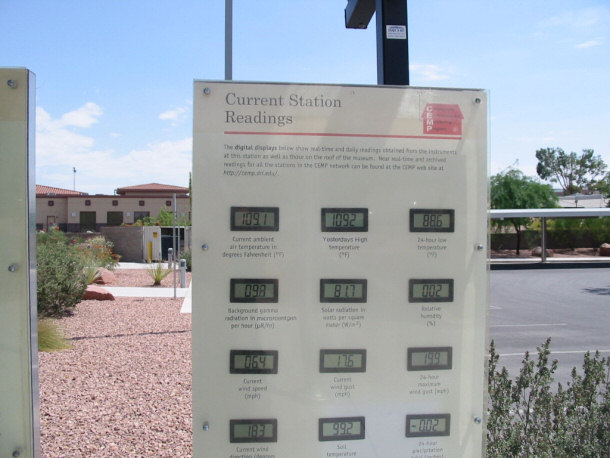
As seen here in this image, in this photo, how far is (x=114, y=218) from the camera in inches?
2041

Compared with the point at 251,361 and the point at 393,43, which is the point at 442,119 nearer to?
the point at 393,43

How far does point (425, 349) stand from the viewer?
2.58 metres

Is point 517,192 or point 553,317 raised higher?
point 517,192

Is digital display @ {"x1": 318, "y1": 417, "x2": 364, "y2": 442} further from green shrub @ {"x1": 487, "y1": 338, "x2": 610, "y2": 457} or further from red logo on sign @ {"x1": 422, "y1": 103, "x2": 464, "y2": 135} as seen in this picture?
red logo on sign @ {"x1": 422, "y1": 103, "x2": 464, "y2": 135}

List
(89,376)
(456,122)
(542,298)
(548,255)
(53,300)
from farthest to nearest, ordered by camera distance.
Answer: (548,255)
(542,298)
(53,300)
(89,376)
(456,122)

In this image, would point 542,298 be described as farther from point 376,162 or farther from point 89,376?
point 376,162

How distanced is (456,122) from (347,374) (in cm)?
131

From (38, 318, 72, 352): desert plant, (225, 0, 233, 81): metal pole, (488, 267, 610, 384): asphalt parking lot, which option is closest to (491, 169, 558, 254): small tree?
(488, 267, 610, 384): asphalt parking lot

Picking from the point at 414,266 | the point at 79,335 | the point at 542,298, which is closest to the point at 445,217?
the point at 414,266

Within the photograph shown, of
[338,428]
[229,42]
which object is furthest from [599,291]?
[338,428]

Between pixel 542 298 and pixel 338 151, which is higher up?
pixel 338 151

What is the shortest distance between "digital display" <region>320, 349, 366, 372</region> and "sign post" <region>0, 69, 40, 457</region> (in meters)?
1.29

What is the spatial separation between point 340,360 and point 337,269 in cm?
43

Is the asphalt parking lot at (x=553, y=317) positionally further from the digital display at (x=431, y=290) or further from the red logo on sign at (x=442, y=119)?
the red logo on sign at (x=442, y=119)
